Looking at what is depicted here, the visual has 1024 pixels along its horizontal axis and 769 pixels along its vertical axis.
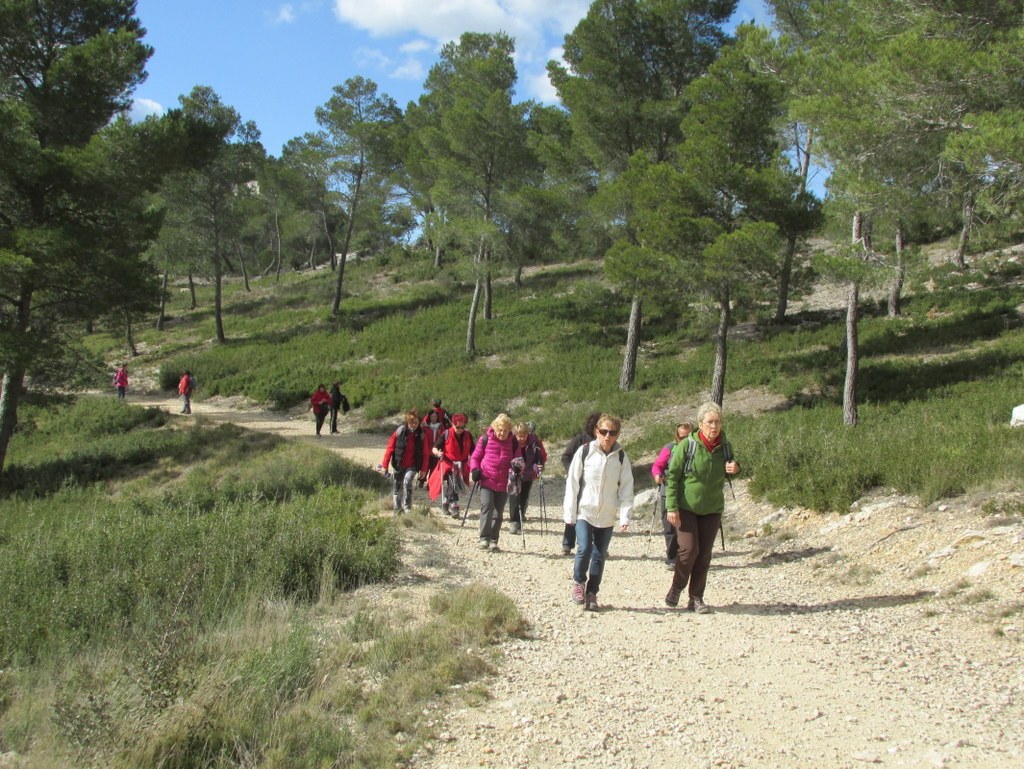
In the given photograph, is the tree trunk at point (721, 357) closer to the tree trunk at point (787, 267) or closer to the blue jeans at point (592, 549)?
the tree trunk at point (787, 267)

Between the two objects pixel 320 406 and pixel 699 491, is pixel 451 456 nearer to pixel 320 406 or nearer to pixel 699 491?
pixel 699 491

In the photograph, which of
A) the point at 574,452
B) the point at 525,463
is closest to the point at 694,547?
the point at 574,452

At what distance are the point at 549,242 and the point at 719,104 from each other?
1437cm

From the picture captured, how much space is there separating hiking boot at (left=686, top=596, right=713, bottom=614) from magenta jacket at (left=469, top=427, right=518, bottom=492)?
8.99 ft

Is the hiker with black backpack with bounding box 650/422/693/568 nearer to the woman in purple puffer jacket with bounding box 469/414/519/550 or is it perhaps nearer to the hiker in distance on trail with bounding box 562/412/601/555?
the hiker in distance on trail with bounding box 562/412/601/555

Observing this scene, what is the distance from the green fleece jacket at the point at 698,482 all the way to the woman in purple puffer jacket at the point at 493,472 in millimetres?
A: 2677

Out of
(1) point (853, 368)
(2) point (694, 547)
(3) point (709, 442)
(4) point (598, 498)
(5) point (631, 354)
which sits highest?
(5) point (631, 354)

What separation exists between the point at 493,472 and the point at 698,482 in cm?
Answer: 298

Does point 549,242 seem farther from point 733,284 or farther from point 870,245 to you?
point 870,245

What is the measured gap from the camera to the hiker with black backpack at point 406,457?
10281 mm

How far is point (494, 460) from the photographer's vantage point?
8.36 meters

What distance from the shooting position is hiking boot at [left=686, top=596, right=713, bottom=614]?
20.3 ft

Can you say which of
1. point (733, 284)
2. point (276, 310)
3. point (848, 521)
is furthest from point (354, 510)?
point (276, 310)

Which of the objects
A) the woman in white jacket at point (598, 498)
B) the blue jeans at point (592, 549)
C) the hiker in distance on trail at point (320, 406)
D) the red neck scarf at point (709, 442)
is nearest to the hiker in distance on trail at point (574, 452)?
the woman in white jacket at point (598, 498)
